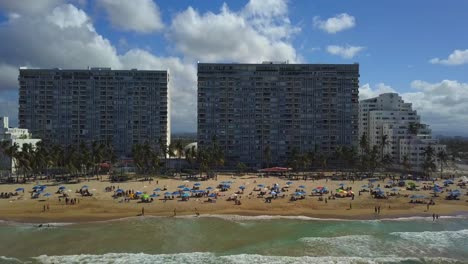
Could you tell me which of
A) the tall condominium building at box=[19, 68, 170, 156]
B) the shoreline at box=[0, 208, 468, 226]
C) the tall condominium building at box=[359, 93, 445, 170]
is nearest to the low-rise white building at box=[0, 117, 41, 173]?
the tall condominium building at box=[19, 68, 170, 156]

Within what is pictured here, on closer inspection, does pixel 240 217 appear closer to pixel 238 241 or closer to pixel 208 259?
pixel 238 241

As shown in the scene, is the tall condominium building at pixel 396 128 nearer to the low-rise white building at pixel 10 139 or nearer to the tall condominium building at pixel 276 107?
the tall condominium building at pixel 276 107

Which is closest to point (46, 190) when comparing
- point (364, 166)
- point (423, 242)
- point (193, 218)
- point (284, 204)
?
point (193, 218)

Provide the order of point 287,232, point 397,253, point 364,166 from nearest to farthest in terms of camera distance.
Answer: point 397,253
point 287,232
point 364,166

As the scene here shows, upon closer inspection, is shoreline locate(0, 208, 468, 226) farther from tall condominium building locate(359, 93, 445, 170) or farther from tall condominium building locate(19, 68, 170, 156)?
tall condominium building locate(19, 68, 170, 156)

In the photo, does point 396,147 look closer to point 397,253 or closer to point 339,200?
point 339,200

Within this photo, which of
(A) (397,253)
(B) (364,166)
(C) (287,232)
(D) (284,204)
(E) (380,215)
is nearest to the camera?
(A) (397,253)
